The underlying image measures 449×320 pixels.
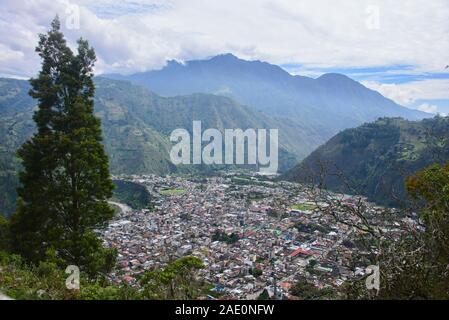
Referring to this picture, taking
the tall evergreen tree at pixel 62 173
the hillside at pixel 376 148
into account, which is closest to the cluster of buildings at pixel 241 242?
the tall evergreen tree at pixel 62 173

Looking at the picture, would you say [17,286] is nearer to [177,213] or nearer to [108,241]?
[108,241]
